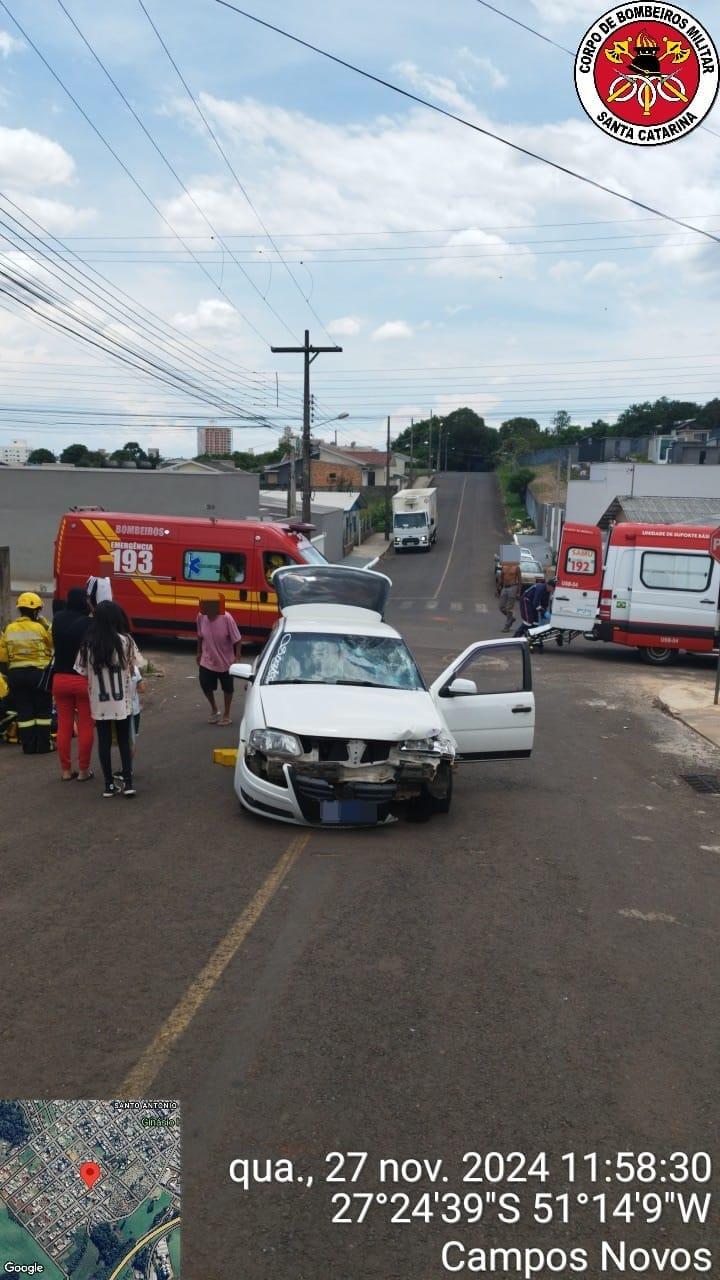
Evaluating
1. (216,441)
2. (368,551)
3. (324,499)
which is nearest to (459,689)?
(368,551)

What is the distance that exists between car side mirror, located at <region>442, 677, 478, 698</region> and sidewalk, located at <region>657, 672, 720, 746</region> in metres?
5.27

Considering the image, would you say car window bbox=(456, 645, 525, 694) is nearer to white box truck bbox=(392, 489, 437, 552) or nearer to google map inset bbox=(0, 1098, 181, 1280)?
google map inset bbox=(0, 1098, 181, 1280)

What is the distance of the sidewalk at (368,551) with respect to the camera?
5425cm

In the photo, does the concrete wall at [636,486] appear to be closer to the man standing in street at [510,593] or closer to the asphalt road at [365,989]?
the man standing in street at [510,593]

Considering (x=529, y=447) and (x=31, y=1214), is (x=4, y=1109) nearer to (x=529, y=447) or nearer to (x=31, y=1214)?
(x=31, y=1214)

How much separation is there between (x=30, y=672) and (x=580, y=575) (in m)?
14.9

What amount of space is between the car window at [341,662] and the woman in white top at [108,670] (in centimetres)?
118

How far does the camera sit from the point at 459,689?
359 inches

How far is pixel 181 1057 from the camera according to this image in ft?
14.7

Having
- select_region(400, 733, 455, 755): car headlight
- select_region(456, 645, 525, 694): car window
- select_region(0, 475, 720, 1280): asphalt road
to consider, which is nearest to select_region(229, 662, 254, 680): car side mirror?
select_region(0, 475, 720, 1280): asphalt road

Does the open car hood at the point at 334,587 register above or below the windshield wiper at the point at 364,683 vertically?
below

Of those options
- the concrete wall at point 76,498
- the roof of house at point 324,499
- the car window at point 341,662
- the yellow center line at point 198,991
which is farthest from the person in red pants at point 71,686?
the roof of house at point 324,499

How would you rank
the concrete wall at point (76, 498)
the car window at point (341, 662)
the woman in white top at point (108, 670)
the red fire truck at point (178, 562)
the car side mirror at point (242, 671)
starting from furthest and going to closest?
the concrete wall at point (76, 498)
the red fire truck at point (178, 562)
the car side mirror at point (242, 671)
the car window at point (341, 662)
the woman in white top at point (108, 670)

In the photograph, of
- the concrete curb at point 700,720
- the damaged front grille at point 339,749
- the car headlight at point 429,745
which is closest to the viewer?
the damaged front grille at point 339,749
